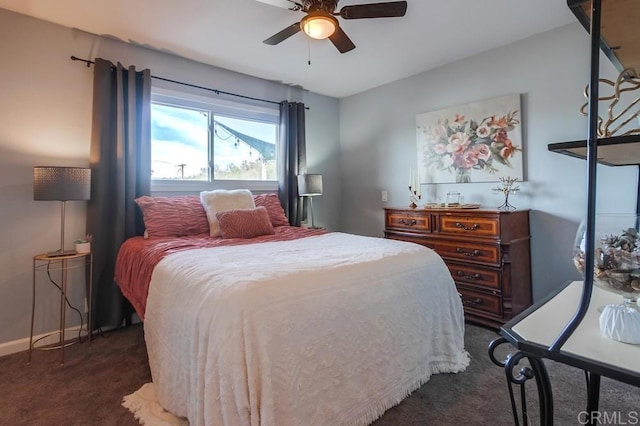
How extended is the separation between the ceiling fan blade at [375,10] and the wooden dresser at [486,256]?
63.9 inches

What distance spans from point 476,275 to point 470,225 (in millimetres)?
421

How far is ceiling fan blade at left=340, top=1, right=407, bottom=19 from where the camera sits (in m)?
1.87

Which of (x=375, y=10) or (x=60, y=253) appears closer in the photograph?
(x=375, y=10)

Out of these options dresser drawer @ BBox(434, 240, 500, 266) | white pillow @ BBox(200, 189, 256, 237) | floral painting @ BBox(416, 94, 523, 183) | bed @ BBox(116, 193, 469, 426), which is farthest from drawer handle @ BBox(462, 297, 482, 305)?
white pillow @ BBox(200, 189, 256, 237)

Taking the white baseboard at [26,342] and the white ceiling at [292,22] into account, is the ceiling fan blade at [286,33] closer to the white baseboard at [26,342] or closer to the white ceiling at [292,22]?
the white ceiling at [292,22]

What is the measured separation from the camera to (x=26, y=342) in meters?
2.43

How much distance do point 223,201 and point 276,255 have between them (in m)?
1.27

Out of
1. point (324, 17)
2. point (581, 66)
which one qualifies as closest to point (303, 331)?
point (324, 17)

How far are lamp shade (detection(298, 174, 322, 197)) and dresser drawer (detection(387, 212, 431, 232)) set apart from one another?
885 mm

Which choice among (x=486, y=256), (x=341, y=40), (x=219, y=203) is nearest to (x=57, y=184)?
(x=219, y=203)

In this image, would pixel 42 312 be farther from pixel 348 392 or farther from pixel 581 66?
pixel 581 66

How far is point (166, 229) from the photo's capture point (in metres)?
2.62

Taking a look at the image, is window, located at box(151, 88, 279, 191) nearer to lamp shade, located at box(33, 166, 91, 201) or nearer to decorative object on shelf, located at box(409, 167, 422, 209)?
lamp shade, located at box(33, 166, 91, 201)

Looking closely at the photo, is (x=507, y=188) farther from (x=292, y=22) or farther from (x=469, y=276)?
(x=292, y=22)
